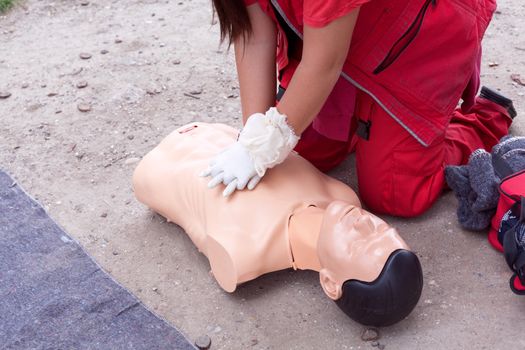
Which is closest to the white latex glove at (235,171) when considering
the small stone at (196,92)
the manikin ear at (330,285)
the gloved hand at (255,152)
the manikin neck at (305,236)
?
the gloved hand at (255,152)

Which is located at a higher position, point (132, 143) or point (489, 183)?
point (489, 183)

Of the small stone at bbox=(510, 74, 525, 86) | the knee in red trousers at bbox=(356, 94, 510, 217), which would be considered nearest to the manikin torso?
the knee in red trousers at bbox=(356, 94, 510, 217)

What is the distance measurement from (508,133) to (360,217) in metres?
0.70

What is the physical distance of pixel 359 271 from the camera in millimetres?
1104

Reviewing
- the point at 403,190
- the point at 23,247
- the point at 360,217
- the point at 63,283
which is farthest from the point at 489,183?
the point at 23,247

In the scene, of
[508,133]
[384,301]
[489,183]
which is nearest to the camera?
[384,301]

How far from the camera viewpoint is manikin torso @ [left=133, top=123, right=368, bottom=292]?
1235 millimetres

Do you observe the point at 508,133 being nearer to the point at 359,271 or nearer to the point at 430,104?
the point at 430,104

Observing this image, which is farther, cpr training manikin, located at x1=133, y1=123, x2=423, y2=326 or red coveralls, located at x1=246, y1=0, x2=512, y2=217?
red coveralls, located at x1=246, y1=0, x2=512, y2=217

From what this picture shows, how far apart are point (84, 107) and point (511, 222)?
4.18ft

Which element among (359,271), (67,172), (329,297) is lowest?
(67,172)

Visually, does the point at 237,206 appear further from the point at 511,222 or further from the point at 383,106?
the point at 511,222

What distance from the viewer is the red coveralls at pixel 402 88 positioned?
50.8 inches

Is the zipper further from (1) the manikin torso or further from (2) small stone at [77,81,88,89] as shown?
(2) small stone at [77,81,88,89]
